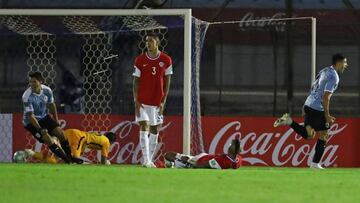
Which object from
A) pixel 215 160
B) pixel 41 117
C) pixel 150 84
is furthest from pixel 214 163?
pixel 41 117

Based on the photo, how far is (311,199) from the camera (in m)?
8.78

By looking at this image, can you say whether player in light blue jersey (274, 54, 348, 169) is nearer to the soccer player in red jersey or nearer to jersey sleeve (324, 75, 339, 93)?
jersey sleeve (324, 75, 339, 93)

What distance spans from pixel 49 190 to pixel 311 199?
2202 millimetres

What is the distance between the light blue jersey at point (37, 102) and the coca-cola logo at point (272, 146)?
2.92 m

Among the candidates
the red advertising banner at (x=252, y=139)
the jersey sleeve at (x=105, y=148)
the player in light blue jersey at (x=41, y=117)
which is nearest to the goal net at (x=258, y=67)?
the red advertising banner at (x=252, y=139)

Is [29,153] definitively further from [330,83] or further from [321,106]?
[330,83]

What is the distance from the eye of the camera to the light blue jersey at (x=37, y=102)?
15.9 m

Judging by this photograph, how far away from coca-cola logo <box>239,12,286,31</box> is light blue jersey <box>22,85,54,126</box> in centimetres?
607

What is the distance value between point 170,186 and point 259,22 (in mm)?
12044

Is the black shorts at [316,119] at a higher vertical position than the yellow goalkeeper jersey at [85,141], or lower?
higher

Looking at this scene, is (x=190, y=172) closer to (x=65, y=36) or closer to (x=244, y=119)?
(x=244, y=119)

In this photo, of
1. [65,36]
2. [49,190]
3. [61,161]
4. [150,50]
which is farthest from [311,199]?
[65,36]

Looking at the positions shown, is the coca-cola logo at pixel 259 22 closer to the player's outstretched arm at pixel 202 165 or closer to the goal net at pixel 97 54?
the goal net at pixel 97 54

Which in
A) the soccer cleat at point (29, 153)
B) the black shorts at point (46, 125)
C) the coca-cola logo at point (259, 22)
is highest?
the coca-cola logo at point (259, 22)
